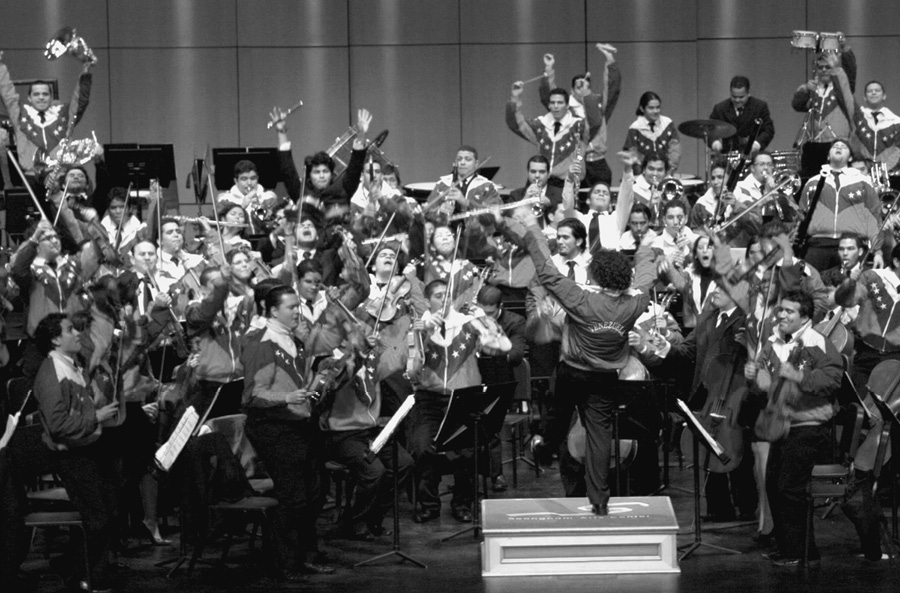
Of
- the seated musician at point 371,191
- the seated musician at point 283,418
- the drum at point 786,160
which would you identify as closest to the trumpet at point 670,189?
the drum at point 786,160

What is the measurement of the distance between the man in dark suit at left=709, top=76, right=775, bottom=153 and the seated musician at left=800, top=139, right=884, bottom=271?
2.15m

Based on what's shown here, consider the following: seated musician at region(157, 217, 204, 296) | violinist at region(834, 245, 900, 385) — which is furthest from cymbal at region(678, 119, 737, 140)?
seated musician at region(157, 217, 204, 296)

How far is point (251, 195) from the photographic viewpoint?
11.3 m

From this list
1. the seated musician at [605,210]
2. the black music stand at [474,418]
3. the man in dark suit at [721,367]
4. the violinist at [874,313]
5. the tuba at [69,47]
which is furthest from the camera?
the tuba at [69,47]

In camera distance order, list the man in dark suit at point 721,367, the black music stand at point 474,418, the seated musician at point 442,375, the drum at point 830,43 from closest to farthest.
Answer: the black music stand at point 474,418 → the man in dark suit at point 721,367 → the seated musician at point 442,375 → the drum at point 830,43

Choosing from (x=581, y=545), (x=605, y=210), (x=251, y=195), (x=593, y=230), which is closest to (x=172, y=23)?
(x=251, y=195)

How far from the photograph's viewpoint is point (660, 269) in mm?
9516

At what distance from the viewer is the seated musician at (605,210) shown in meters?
10.4

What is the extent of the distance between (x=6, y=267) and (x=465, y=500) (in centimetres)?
329

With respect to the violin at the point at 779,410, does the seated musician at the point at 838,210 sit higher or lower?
higher

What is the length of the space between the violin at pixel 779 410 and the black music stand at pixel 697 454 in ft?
0.92

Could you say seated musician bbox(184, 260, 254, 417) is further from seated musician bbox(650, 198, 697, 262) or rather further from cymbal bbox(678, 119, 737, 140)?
cymbal bbox(678, 119, 737, 140)

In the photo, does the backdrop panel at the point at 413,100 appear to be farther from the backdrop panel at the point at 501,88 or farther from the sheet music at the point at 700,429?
the sheet music at the point at 700,429

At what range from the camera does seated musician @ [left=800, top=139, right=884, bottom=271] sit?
35.7 feet
